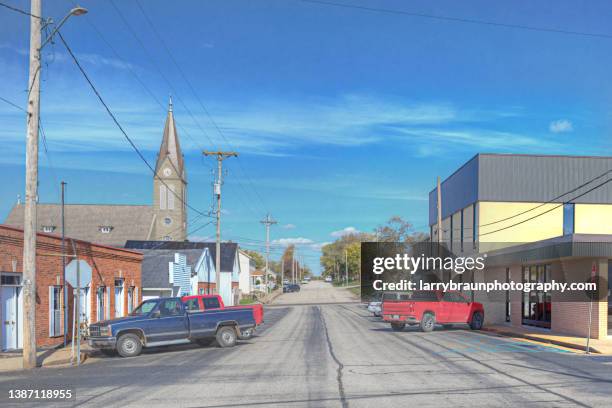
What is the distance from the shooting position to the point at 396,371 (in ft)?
48.4

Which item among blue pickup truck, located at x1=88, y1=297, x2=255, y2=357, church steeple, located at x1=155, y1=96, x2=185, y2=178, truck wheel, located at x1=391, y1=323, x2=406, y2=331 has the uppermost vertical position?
church steeple, located at x1=155, y1=96, x2=185, y2=178

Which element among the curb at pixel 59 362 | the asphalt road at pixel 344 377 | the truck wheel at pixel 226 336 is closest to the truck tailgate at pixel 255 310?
the truck wheel at pixel 226 336

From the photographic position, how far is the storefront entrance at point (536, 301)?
92.6 ft

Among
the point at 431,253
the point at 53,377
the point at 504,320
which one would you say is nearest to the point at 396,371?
the point at 53,377

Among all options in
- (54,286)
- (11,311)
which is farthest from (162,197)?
(11,311)

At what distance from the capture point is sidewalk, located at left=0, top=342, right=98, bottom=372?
17428mm

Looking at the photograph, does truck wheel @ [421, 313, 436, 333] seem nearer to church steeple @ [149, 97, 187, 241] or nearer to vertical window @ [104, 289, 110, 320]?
vertical window @ [104, 289, 110, 320]

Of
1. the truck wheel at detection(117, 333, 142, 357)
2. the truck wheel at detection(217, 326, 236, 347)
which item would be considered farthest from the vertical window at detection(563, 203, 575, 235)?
the truck wheel at detection(117, 333, 142, 357)

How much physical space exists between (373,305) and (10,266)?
95.8ft

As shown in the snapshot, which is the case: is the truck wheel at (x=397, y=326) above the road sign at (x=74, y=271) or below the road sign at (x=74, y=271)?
below

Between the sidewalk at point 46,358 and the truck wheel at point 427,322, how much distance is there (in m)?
14.0

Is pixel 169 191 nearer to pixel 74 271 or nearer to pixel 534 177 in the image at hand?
pixel 534 177

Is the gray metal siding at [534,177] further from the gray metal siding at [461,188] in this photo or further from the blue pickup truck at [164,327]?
the blue pickup truck at [164,327]

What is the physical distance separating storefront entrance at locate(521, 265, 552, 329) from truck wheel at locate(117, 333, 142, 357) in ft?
57.8
